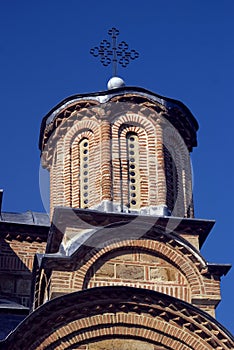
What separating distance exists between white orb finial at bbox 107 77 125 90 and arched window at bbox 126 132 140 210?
1403mm

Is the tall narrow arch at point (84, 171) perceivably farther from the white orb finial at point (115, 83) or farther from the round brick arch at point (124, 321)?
the round brick arch at point (124, 321)

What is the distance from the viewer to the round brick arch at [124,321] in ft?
45.5

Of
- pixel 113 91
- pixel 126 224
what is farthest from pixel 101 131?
pixel 126 224

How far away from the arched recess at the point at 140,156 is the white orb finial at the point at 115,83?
3.84 ft

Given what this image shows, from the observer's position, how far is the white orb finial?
17.7 metres

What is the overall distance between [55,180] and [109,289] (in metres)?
3.12

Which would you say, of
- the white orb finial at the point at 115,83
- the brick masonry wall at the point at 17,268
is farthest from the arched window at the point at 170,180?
the brick masonry wall at the point at 17,268

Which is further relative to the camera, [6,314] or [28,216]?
[28,216]

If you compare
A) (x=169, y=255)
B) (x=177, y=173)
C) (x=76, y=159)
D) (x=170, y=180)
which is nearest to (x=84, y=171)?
(x=76, y=159)

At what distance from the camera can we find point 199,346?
14.2 meters

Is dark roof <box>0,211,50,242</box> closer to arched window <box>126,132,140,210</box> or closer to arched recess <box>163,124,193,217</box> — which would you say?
arched window <box>126,132,140,210</box>

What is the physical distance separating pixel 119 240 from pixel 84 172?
5.80ft

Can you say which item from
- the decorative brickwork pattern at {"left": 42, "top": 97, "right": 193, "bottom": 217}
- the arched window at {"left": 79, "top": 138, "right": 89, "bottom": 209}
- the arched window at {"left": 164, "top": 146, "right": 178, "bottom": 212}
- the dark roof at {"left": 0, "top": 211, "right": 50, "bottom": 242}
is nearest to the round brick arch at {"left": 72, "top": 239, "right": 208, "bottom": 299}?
the decorative brickwork pattern at {"left": 42, "top": 97, "right": 193, "bottom": 217}

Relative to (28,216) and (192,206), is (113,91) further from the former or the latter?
(28,216)
